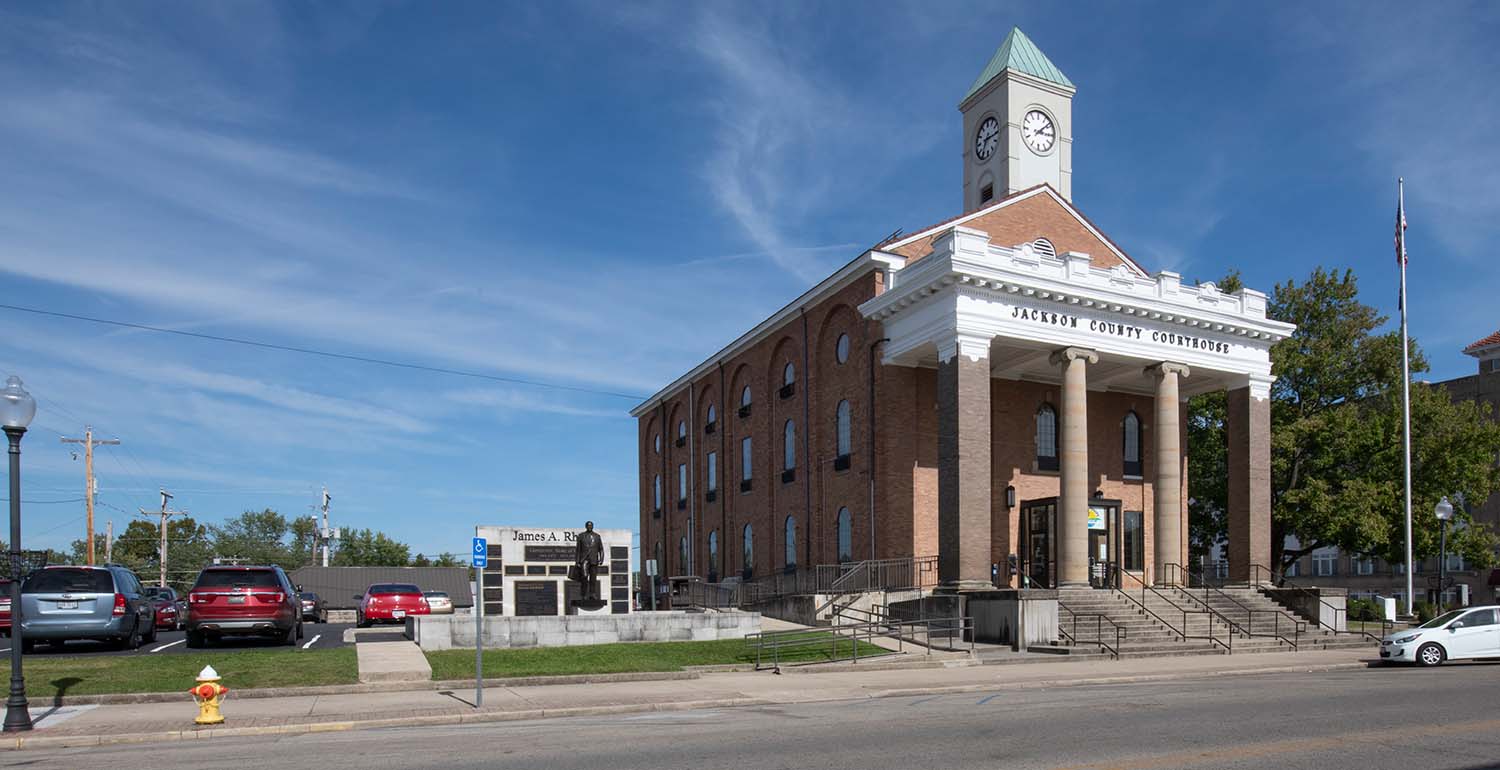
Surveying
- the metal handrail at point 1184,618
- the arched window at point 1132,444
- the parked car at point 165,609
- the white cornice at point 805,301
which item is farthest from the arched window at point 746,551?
the parked car at point 165,609

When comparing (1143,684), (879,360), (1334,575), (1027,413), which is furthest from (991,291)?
(1334,575)

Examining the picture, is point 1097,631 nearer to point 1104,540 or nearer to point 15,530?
point 1104,540

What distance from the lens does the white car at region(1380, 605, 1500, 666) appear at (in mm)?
22828

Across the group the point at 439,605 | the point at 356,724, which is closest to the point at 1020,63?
the point at 439,605

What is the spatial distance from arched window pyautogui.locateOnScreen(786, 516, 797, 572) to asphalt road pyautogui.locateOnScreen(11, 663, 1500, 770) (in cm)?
2451

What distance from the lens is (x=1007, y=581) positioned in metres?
35.2

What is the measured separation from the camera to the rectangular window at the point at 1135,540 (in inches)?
1480

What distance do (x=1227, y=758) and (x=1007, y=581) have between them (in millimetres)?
25293

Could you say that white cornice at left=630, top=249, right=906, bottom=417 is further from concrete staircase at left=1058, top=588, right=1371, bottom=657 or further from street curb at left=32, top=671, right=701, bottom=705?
street curb at left=32, top=671, right=701, bottom=705

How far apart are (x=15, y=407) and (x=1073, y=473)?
2461cm

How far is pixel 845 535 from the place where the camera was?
120ft

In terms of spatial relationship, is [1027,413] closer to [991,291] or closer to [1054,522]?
[1054,522]

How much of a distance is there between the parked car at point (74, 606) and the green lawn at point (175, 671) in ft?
2.31

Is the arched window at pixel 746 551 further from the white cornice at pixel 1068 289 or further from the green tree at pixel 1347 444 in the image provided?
the green tree at pixel 1347 444
